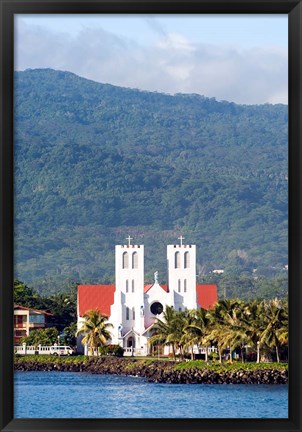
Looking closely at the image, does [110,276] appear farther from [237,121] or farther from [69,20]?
[69,20]

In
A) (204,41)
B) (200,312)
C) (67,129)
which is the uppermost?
(204,41)

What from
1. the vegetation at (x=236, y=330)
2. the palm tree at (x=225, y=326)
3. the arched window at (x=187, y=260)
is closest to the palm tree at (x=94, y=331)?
the vegetation at (x=236, y=330)

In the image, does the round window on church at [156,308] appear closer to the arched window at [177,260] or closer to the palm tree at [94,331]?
the palm tree at [94,331]

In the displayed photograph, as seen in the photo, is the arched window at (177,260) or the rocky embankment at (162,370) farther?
the arched window at (177,260)

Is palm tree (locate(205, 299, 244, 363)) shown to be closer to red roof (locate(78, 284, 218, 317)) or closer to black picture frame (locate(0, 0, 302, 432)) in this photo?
red roof (locate(78, 284, 218, 317))

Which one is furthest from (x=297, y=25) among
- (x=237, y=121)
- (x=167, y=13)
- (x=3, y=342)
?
(x=237, y=121)

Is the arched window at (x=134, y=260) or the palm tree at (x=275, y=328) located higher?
the arched window at (x=134, y=260)

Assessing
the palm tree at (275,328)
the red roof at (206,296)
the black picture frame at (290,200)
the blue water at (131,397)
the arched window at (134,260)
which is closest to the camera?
the black picture frame at (290,200)
